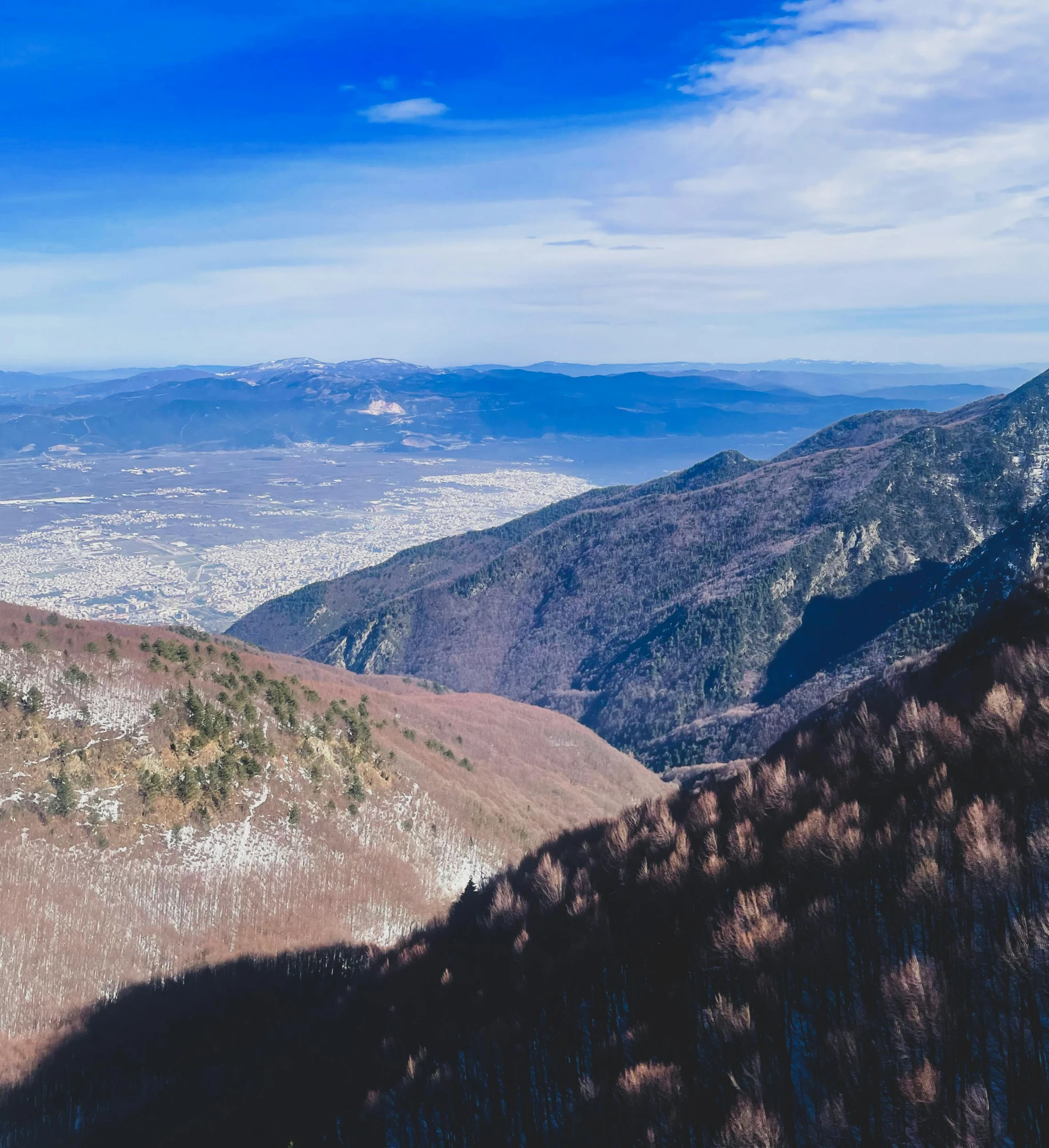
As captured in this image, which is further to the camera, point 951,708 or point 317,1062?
point 317,1062

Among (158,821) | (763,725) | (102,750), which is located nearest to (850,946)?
(158,821)

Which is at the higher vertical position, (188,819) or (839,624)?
(188,819)

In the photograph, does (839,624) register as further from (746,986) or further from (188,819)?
(746,986)

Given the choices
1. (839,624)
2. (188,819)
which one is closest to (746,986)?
(188,819)

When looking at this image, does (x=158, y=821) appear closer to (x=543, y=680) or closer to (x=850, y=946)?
(x=850, y=946)

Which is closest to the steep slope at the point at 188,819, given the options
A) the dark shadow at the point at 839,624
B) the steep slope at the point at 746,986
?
the steep slope at the point at 746,986

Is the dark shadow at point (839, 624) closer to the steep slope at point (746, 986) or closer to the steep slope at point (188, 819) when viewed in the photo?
the steep slope at point (188, 819)

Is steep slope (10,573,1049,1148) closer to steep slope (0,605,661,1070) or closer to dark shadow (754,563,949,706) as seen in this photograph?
steep slope (0,605,661,1070)
